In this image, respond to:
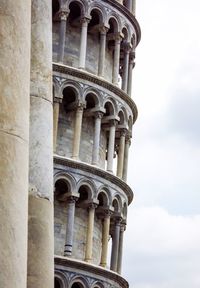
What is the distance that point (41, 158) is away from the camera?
26.7 ft

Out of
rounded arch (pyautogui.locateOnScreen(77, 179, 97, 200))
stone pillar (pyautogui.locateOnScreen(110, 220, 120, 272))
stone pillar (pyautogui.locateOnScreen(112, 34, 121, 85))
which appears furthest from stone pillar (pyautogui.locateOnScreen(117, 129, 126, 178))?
rounded arch (pyautogui.locateOnScreen(77, 179, 97, 200))

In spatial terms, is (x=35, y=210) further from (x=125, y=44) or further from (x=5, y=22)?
(x=125, y=44)

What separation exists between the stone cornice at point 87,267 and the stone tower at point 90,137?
1.4 inches

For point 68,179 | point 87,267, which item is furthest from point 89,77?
point 87,267

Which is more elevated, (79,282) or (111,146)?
(111,146)

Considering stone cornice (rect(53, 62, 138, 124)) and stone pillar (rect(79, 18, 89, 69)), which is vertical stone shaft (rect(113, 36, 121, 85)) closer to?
stone cornice (rect(53, 62, 138, 124))

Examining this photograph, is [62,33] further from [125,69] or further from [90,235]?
[90,235]

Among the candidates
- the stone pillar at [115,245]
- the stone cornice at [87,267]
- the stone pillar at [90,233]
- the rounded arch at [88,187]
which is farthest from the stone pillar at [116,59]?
the stone cornice at [87,267]

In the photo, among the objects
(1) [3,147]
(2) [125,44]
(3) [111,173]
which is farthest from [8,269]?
(2) [125,44]

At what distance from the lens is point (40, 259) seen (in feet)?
25.3

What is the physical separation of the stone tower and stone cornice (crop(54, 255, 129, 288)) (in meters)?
0.04

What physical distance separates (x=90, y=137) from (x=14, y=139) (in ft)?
93.2

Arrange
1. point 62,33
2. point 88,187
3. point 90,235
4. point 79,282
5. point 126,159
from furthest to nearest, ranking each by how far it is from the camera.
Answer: point 126,159 < point 62,33 < point 88,187 < point 90,235 < point 79,282

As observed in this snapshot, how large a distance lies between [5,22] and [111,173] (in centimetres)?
2742
